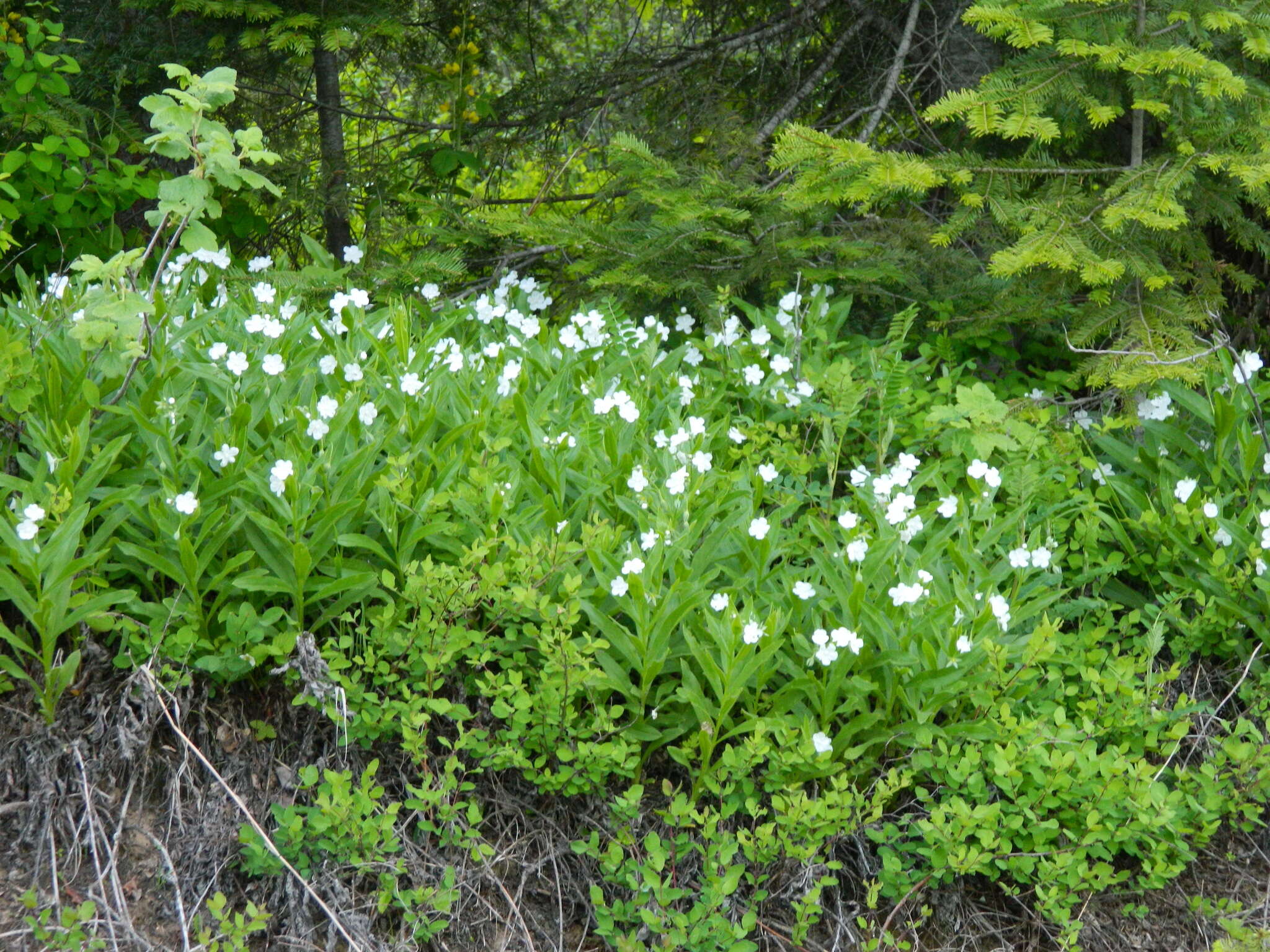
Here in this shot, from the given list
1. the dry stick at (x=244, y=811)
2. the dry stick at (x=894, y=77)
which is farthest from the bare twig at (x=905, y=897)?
the dry stick at (x=894, y=77)

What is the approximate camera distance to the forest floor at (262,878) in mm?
2436

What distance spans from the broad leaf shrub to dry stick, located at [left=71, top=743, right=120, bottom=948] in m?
0.15

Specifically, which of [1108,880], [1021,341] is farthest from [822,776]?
Result: [1021,341]

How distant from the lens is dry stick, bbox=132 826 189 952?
2324 mm

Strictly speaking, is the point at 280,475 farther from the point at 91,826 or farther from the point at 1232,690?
the point at 1232,690

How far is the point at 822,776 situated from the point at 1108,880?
0.68 m

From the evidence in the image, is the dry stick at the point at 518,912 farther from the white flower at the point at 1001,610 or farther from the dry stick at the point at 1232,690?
the dry stick at the point at 1232,690

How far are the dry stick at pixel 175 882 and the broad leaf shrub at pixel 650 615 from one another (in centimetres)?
27

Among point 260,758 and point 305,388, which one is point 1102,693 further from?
point 305,388

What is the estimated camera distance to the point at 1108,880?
2523 mm

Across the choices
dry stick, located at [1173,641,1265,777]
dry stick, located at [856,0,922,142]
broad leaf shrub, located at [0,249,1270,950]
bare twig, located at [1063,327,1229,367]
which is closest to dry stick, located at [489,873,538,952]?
broad leaf shrub, located at [0,249,1270,950]

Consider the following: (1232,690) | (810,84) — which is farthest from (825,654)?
(810,84)

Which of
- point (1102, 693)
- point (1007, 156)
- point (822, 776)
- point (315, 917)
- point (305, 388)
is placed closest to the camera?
point (315, 917)

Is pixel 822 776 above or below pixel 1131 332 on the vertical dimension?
below
